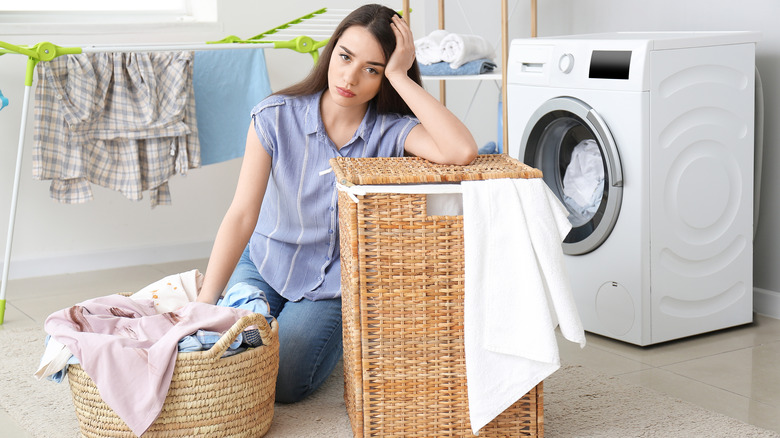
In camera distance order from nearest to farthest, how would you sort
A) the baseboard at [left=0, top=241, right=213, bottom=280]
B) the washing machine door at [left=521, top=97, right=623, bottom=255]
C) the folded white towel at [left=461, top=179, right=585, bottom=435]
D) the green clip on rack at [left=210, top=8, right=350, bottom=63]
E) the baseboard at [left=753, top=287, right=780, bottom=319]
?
the folded white towel at [left=461, top=179, right=585, bottom=435] → the washing machine door at [left=521, top=97, right=623, bottom=255] → the baseboard at [left=753, top=287, right=780, bottom=319] → the green clip on rack at [left=210, top=8, right=350, bottom=63] → the baseboard at [left=0, top=241, right=213, bottom=280]

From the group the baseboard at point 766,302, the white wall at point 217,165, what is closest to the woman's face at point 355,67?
the white wall at point 217,165

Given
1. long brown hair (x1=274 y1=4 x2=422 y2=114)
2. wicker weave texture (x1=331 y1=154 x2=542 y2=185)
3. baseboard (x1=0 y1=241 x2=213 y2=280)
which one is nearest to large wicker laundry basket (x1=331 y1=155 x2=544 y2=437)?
wicker weave texture (x1=331 y1=154 x2=542 y2=185)

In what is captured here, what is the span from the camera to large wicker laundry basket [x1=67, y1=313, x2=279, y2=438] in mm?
1519

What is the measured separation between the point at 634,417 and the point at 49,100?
1.99 meters

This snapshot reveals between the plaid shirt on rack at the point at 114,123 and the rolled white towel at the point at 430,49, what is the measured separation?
81 centimetres

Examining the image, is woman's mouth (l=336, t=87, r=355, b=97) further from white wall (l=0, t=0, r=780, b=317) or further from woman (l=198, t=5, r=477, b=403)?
white wall (l=0, t=0, r=780, b=317)

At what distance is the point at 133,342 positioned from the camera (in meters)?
1.56

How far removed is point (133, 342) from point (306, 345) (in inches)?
17.3

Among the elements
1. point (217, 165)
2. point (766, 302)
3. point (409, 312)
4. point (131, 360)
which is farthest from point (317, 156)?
point (217, 165)

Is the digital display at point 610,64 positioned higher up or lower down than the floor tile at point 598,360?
higher up

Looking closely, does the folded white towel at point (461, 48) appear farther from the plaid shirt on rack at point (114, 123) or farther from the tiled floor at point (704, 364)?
the tiled floor at point (704, 364)

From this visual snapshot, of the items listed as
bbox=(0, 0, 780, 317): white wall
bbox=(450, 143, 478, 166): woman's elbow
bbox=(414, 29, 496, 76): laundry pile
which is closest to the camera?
bbox=(450, 143, 478, 166): woman's elbow

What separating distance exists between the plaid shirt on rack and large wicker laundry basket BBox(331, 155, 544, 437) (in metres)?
1.41

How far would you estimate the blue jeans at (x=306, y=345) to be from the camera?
6.10 ft
